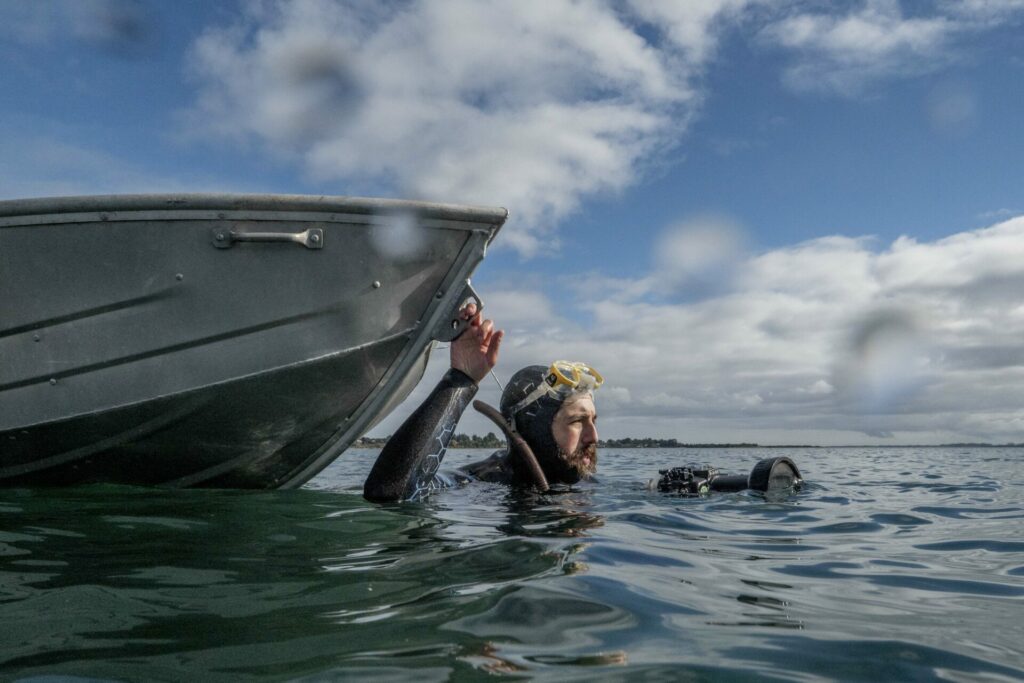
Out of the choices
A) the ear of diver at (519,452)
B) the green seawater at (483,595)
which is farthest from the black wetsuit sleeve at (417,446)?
the ear of diver at (519,452)

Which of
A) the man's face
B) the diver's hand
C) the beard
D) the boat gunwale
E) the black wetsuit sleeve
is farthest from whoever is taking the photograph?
the beard

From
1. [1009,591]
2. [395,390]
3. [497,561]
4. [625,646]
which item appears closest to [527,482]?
[395,390]

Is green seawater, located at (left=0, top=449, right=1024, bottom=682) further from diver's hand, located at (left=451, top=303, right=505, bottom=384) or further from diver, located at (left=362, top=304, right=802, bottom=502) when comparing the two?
diver's hand, located at (left=451, top=303, right=505, bottom=384)

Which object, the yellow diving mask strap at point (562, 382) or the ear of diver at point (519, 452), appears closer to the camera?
the ear of diver at point (519, 452)

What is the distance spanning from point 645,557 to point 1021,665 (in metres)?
1.42

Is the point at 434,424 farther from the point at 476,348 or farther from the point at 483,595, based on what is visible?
the point at 483,595

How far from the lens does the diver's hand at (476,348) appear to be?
4.01 meters

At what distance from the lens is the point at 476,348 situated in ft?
13.3

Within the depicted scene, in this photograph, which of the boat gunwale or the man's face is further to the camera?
the man's face

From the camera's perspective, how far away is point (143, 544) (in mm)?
2846

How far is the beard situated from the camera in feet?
16.4

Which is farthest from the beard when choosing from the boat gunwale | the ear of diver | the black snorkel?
the boat gunwale

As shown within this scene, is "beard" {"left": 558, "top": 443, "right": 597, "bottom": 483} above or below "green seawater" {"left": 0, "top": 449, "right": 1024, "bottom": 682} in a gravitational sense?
above

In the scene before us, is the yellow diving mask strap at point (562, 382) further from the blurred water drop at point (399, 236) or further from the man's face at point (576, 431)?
the blurred water drop at point (399, 236)
